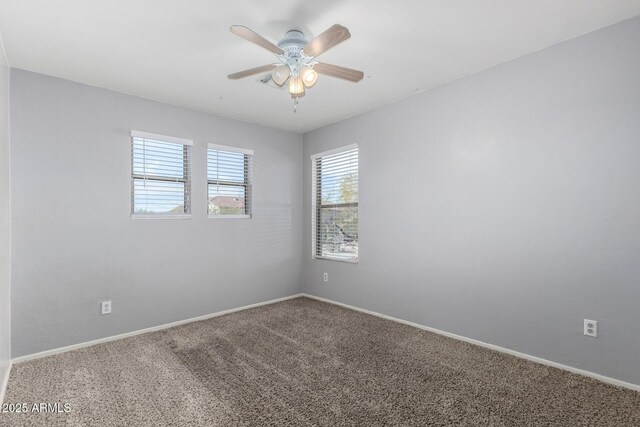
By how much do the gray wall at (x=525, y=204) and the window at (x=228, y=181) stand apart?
5.65ft

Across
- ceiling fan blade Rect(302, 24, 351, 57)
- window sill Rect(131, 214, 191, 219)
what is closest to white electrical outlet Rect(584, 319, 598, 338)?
ceiling fan blade Rect(302, 24, 351, 57)

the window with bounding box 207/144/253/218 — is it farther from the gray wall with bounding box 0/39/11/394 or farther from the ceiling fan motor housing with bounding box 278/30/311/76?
the ceiling fan motor housing with bounding box 278/30/311/76

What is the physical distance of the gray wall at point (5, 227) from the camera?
234 cm

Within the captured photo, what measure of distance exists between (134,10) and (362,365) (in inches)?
118

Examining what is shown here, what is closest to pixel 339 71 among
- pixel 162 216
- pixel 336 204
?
pixel 336 204

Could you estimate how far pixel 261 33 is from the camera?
92.6 inches

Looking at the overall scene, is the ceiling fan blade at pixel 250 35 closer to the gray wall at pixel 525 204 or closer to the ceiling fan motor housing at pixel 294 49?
the ceiling fan motor housing at pixel 294 49

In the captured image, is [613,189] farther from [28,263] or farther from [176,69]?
[28,263]

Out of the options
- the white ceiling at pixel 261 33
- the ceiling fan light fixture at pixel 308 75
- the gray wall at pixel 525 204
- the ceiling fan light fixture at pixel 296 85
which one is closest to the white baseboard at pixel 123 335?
the gray wall at pixel 525 204

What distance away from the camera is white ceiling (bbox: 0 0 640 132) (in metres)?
2.07

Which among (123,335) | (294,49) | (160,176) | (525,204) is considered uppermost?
(294,49)

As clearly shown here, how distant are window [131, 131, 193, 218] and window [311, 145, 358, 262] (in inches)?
70.7

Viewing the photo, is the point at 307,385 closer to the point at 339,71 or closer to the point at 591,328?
the point at 591,328

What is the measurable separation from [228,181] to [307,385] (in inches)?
107
